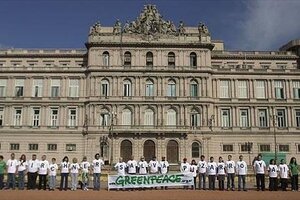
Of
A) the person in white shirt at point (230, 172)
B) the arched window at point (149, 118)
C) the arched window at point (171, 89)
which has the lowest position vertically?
the person in white shirt at point (230, 172)

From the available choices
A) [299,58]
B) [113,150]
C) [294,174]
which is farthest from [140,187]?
[299,58]

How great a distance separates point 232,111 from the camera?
197 ft

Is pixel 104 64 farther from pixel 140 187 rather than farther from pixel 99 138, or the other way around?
pixel 140 187

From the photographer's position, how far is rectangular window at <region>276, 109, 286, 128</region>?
5994 centimetres

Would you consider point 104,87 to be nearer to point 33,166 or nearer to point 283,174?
point 33,166

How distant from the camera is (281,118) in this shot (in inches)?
2372

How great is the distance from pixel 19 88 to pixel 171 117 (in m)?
24.1

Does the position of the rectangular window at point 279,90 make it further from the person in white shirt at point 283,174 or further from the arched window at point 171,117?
the person in white shirt at point 283,174

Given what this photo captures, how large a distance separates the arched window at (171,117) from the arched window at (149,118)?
7.97 feet

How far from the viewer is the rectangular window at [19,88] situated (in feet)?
198

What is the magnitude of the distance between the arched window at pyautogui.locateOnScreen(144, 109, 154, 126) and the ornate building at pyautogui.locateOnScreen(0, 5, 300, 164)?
151mm

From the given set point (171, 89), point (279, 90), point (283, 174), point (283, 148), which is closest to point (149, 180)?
point (283, 174)

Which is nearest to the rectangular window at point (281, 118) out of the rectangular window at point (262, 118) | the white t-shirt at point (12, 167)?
the rectangular window at point (262, 118)

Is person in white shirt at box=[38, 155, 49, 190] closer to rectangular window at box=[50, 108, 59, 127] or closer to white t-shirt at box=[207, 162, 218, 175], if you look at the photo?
white t-shirt at box=[207, 162, 218, 175]
